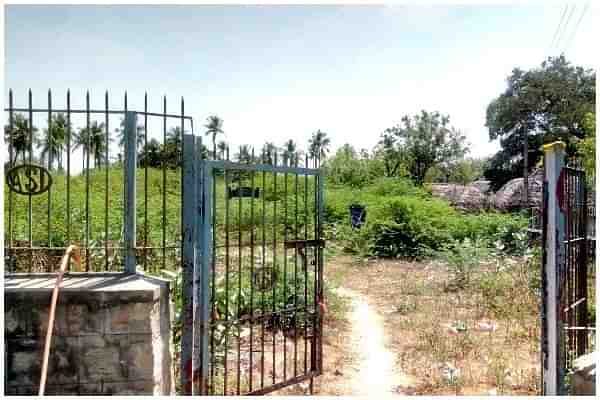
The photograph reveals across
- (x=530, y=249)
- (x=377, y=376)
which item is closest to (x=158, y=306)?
(x=377, y=376)

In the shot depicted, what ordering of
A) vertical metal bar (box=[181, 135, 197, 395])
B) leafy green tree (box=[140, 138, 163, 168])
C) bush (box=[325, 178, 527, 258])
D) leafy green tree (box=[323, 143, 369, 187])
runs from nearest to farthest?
vertical metal bar (box=[181, 135, 197, 395]) < leafy green tree (box=[140, 138, 163, 168]) < bush (box=[325, 178, 527, 258]) < leafy green tree (box=[323, 143, 369, 187])

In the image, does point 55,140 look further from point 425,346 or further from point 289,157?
point 425,346

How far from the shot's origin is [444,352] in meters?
4.92

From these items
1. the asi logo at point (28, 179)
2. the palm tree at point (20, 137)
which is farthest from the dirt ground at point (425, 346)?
the palm tree at point (20, 137)

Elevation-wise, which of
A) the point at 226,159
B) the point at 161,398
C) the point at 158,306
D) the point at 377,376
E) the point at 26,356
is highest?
the point at 226,159

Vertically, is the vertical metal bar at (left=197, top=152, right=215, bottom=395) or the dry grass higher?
the vertical metal bar at (left=197, top=152, right=215, bottom=395)

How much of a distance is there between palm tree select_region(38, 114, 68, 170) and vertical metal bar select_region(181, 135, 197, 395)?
0.80 meters

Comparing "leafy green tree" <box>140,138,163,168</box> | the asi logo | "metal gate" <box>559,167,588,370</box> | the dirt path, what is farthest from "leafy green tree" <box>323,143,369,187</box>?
the asi logo

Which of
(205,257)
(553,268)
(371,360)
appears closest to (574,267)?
(553,268)

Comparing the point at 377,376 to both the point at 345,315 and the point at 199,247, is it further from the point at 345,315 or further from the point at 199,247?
the point at 199,247

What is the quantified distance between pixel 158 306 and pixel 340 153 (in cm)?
2704

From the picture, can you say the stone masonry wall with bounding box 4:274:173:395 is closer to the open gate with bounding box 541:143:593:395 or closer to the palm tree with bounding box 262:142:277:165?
the palm tree with bounding box 262:142:277:165

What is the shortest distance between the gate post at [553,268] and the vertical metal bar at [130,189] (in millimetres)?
2515

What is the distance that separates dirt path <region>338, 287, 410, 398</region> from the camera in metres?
4.24
